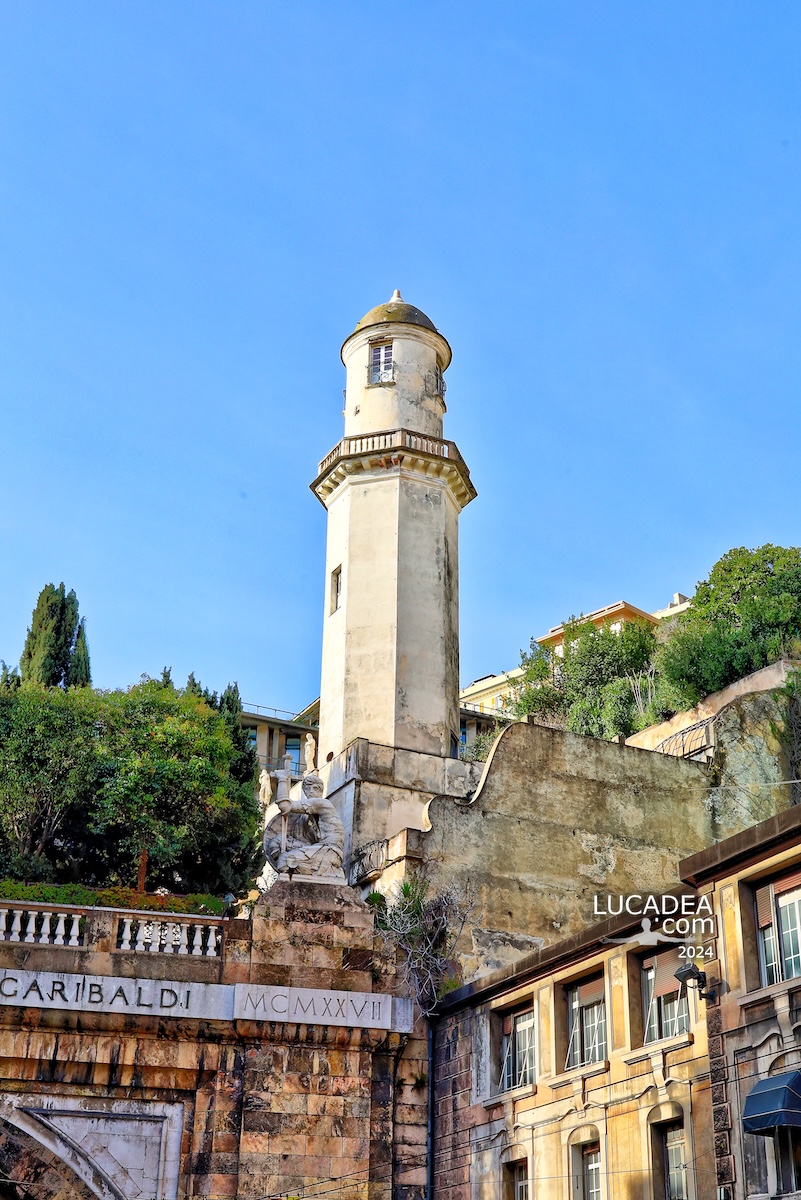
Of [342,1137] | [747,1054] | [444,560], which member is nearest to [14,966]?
[342,1137]

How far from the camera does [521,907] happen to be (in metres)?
30.0

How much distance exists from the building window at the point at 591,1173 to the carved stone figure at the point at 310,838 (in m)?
7.39

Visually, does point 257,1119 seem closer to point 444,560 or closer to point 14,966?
point 14,966

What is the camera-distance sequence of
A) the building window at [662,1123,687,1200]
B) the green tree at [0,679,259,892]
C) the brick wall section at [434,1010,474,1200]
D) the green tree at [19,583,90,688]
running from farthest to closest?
the green tree at [19,583,90,688]
the green tree at [0,679,259,892]
the brick wall section at [434,1010,474,1200]
the building window at [662,1123,687,1200]

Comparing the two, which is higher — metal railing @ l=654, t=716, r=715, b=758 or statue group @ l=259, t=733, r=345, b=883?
metal railing @ l=654, t=716, r=715, b=758

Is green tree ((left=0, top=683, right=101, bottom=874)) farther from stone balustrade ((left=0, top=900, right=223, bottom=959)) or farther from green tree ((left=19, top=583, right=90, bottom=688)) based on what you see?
stone balustrade ((left=0, top=900, right=223, bottom=959))

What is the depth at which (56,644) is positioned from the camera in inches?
2093

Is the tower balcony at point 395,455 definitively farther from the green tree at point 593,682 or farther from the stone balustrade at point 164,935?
the stone balustrade at point 164,935

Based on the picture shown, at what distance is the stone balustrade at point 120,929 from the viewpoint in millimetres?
25000

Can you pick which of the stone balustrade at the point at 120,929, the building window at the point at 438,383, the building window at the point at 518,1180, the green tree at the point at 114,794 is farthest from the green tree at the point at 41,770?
the building window at the point at 518,1180

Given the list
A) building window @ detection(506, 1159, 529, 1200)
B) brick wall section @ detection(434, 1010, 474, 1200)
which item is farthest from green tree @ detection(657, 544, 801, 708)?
building window @ detection(506, 1159, 529, 1200)

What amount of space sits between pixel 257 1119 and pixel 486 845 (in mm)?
8029

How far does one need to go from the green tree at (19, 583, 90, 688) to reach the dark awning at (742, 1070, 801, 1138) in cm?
3832

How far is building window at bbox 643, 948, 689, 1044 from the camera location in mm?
20344
